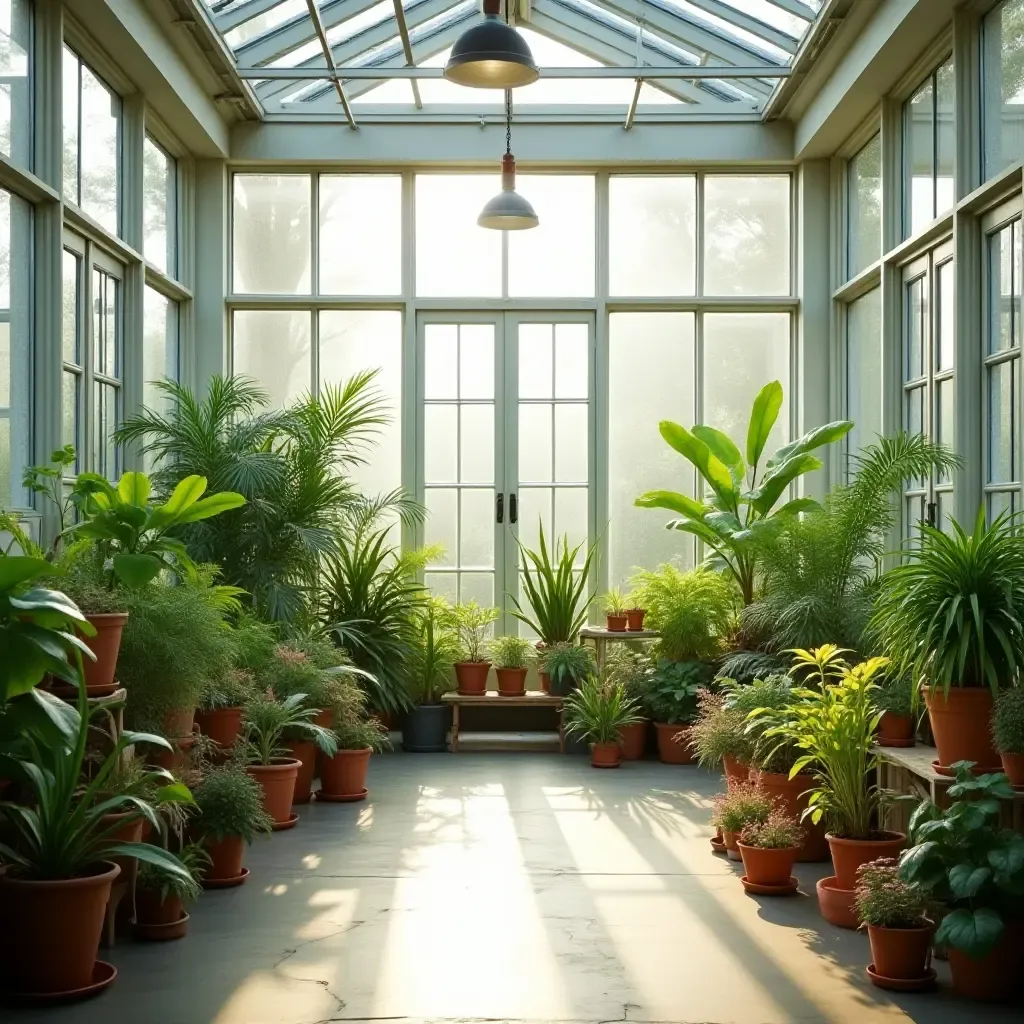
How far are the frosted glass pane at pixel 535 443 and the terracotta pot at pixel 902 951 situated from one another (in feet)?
19.3

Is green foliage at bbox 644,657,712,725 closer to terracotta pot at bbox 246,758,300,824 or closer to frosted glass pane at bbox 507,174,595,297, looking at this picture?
terracotta pot at bbox 246,758,300,824

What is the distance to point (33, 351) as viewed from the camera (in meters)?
6.20

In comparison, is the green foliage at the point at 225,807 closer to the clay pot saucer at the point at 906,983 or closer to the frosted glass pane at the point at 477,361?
the clay pot saucer at the point at 906,983

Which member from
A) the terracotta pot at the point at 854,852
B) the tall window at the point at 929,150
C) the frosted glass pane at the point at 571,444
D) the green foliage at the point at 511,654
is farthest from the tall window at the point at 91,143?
the terracotta pot at the point at 854,852

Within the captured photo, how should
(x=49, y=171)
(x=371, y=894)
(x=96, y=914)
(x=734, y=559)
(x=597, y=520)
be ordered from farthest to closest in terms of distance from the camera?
(x=597, y=520), (x=734, y=559), (x=49, y=171), (x=371, y=894), (x=96, y=914)

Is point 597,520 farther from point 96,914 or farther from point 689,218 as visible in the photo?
point 96,914

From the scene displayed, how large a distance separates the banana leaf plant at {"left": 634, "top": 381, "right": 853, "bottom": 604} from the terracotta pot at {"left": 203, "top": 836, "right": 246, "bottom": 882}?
12.4 ft

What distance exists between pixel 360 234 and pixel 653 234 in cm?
211

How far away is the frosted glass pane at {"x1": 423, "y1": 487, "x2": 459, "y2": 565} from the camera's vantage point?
369 inches

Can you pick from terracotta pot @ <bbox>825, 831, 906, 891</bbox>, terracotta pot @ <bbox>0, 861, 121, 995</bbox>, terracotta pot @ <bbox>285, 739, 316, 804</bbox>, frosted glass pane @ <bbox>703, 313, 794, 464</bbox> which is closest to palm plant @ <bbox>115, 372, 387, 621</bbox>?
terracotta pot @ <bbox>285, 739, 316, 804</bbox>

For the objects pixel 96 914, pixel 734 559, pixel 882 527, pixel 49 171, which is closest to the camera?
pixel 96 914

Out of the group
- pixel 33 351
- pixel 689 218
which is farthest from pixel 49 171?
pixel 689 218

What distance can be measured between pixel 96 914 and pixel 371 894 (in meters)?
1.33

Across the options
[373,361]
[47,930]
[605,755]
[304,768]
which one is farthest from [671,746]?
[47,930]
